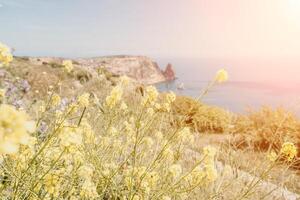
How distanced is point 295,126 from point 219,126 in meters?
2.65

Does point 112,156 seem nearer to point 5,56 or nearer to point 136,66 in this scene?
point 5,56

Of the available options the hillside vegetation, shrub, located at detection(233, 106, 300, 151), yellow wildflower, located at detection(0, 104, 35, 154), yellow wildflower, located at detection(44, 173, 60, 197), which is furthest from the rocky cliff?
yellow wildflower, located at detection(0, 104, 35, 154)

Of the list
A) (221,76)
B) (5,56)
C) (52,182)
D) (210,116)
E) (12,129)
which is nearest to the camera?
(12,129)

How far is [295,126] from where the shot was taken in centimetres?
871

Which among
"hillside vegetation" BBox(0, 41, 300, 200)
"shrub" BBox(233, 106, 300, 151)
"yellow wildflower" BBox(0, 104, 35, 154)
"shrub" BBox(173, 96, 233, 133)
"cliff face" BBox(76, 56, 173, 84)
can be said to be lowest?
"cliff face" BBox(76, 56, 173, 84)

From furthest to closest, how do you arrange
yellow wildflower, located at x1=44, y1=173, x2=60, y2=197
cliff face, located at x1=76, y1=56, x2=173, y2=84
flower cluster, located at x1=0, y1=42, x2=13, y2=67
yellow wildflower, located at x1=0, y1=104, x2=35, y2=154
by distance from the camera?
cliff face, located at x1=76, y1=56, x2=173, y2=84
yellow wildflower, located at x1=44, y1=173, x2=60, y2=197
flower cluster, located at x1=0, y1=42, x2=13, y2=67
yellow wildflower, located at x1=0, y1=104, x2=35, y2=154

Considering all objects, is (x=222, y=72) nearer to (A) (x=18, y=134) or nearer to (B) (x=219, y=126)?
(A) (x=18, y=134)

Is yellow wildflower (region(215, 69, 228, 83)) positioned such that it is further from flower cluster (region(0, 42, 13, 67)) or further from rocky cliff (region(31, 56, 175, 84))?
rocky cliff (region(31, 56, 175, 84))

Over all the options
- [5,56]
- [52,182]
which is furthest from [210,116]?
[5,56]

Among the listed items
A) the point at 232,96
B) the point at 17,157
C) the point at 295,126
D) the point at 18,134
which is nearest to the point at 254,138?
the point at 295,126

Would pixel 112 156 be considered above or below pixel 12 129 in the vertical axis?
below

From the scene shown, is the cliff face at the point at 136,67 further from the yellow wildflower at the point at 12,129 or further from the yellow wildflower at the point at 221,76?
the yellow wildflower at the point at 12,129

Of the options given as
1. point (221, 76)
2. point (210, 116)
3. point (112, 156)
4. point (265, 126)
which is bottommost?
point (210, 116)

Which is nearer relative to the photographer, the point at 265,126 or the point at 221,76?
the point at 221,76
